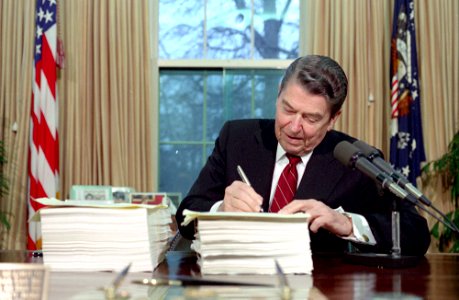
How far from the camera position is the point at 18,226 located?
4.92 meters

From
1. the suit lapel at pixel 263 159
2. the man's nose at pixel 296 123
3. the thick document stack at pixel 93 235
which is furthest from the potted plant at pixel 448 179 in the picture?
the thick document stack at pixel 93 235

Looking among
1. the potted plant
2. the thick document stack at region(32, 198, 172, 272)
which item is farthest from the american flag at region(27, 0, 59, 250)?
the thick document stack at region(32, 198, 172, 272)

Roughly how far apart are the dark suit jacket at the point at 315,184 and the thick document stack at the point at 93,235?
2.06 feet

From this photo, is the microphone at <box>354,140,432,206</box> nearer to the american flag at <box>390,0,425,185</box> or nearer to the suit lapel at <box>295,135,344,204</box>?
the suit lapel at <box>295,135,344,204</box>

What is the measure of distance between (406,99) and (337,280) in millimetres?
3324

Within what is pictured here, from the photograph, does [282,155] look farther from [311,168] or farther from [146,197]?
[146,197]

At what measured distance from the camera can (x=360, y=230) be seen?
226 centimetres

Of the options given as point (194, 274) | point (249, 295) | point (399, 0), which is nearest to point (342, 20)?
point (399, 0)

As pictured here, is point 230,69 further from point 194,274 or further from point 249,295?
point 249,295

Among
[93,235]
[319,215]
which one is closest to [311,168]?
[319,215]

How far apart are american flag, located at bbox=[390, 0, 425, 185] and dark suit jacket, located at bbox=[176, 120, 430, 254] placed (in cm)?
217

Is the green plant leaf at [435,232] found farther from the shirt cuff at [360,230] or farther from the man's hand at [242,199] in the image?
the man's hand at [242,199]

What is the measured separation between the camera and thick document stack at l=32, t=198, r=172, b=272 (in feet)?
5.90

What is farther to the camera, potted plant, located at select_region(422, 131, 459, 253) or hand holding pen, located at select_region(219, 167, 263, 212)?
potted plant, located at select_region(422, 131, 459, 253)
